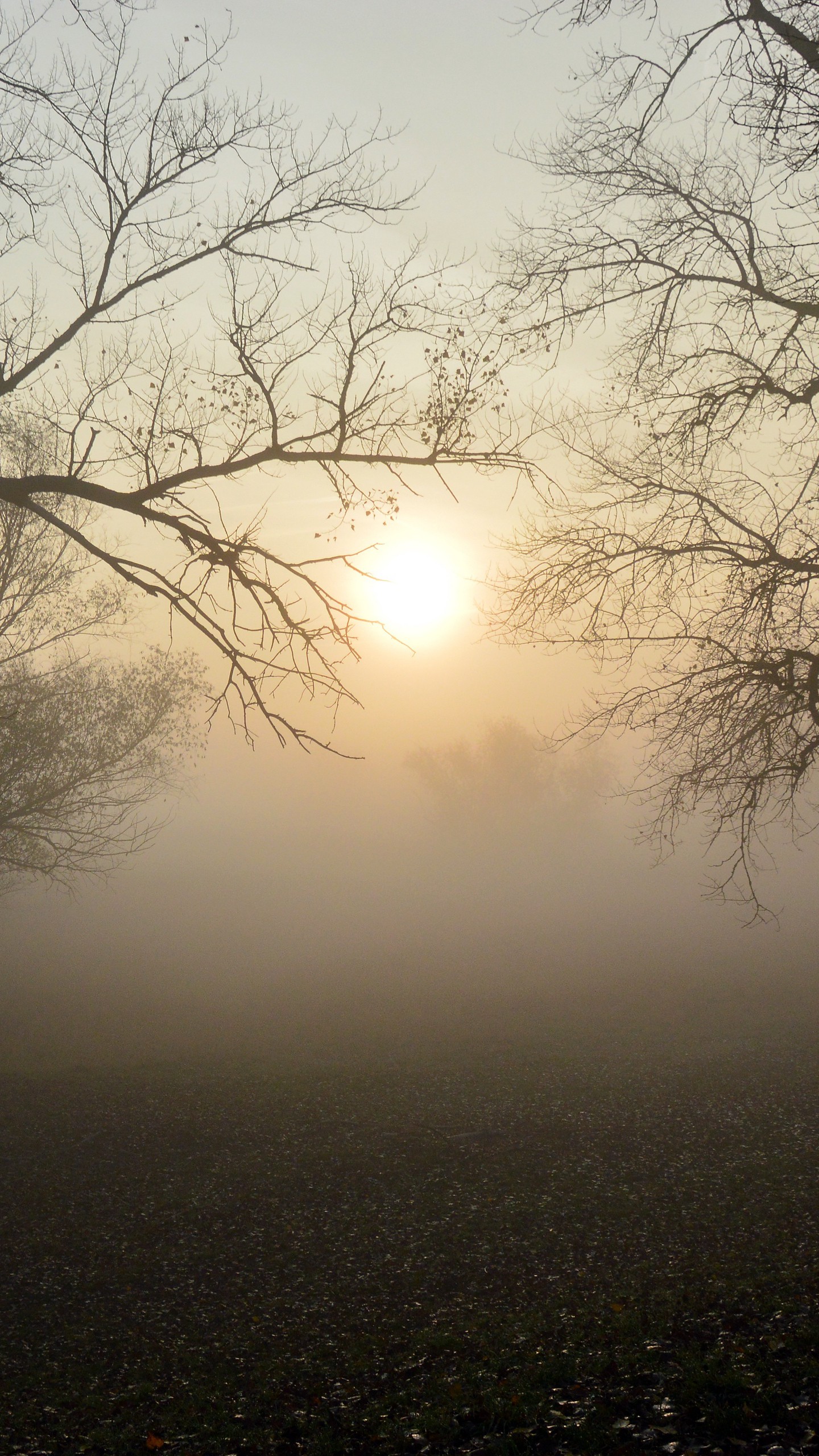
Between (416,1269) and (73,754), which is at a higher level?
(73,754)

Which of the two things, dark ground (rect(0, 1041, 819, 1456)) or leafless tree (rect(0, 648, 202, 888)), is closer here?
dark ground (rect(0, 1041, 819, 1456))

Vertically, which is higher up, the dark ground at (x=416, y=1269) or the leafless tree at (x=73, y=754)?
the leafless tree at (x=73, y=754)

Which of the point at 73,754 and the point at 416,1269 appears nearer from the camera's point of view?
the point at 416,1269

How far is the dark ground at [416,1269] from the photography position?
5117 millimetres

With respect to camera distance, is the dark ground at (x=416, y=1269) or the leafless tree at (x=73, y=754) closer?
the dark ground at (x=416, y=1269)

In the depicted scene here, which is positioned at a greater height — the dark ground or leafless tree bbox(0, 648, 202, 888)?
leafless tree bbox(0, 648, 202, 888)

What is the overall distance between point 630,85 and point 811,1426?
10.7m

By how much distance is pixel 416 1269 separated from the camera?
304 inches

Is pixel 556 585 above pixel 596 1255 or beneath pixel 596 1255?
above

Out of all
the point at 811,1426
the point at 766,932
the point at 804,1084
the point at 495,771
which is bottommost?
the point at 811,1426

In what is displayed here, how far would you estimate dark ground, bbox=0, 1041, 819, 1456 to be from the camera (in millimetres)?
5117

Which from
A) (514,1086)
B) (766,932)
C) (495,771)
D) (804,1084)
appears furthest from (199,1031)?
(495,771)

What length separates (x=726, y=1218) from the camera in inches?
320

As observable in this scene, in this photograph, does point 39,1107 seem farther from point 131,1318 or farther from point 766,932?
point 766,932
